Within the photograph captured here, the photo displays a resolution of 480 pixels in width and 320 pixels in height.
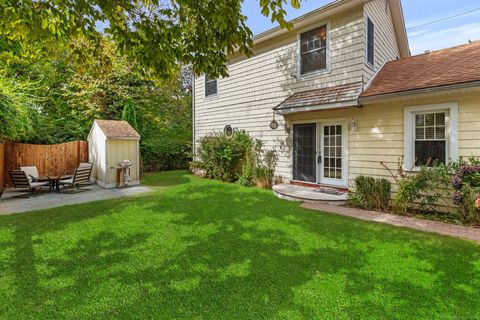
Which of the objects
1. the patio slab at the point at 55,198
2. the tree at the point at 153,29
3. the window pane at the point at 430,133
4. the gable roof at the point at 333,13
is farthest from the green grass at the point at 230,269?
the gable roof at the point at 333,13

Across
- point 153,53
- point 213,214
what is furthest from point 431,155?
point 153,53

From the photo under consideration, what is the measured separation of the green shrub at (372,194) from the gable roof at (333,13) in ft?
15.0

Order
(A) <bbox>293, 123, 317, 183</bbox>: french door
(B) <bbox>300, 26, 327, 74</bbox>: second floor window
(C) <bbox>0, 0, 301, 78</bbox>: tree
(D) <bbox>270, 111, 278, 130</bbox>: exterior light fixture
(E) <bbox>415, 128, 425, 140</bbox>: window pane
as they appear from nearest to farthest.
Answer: (C) <bbox>0, 0, 301, 78</bbox>: tree < (E) <bbox>415, 128, 425, 140</bbox>: window pane < (B) <bbox>300, 26, 327, 74</bbox>: second floor window < (A) <bbox>293, 123, 317, 183</bbox>: french door < (D) <bbox>270, 111, 278, 130</bbox>: exterior light fixture

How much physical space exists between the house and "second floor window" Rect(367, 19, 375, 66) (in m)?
0.03

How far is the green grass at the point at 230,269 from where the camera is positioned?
2.69 metres

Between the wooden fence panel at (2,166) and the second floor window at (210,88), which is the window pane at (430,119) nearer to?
the second floor window at (210,88)

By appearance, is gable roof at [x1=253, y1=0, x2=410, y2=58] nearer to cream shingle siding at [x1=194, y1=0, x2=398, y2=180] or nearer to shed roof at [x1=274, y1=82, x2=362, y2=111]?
cream shingle siding at [x1=194, y1=0, x2=398, y2=180]

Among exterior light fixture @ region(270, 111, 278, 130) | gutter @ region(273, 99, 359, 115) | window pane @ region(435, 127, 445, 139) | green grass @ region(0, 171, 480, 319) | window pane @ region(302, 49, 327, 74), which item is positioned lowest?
green grass @ region(0, 171, 480, 319)

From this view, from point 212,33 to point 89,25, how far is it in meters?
1.89

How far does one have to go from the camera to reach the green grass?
2.69 m

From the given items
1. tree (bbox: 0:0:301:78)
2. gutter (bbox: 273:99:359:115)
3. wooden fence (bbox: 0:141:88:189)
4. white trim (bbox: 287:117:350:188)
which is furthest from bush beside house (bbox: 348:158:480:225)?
wooden fence (bbox: 0:141:88:189)

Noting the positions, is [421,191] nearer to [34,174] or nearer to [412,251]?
[412,251]

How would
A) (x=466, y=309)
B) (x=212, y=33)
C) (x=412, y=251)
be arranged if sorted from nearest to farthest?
(x=466, y=309) < (x=212, y=33) < (x=412, y=251)

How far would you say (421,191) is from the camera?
6352 millimetres
